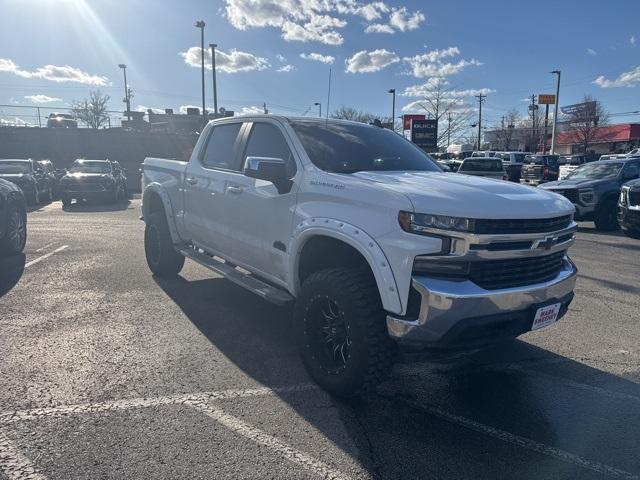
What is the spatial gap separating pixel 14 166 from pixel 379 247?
703 inches

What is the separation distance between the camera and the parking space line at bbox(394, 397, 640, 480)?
2.75 meters

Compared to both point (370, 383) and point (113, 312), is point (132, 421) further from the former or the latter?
point (113, 312)

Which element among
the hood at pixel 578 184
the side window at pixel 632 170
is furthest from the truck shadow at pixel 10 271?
the side window at pixel 632 170

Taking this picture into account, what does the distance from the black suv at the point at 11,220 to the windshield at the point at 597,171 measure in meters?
12.7

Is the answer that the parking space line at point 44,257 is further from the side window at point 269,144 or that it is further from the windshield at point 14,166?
the windshield at point 14,166

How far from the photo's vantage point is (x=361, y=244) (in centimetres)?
322

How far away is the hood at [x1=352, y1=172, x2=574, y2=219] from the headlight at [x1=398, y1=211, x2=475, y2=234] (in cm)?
3

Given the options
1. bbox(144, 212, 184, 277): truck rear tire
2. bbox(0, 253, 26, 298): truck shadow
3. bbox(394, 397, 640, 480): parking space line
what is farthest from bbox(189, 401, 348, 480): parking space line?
bbox(0, 253, 26, 298): truck shadow

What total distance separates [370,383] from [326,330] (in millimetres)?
531

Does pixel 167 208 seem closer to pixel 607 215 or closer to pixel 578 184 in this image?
pixel 578 184

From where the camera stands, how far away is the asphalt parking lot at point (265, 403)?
277 cm

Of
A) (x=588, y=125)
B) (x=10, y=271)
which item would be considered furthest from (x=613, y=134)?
(x=10, y=271)

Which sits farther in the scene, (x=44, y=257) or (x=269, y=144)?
(x=44, y=257)

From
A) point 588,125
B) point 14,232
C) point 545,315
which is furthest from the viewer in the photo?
point 588,125
